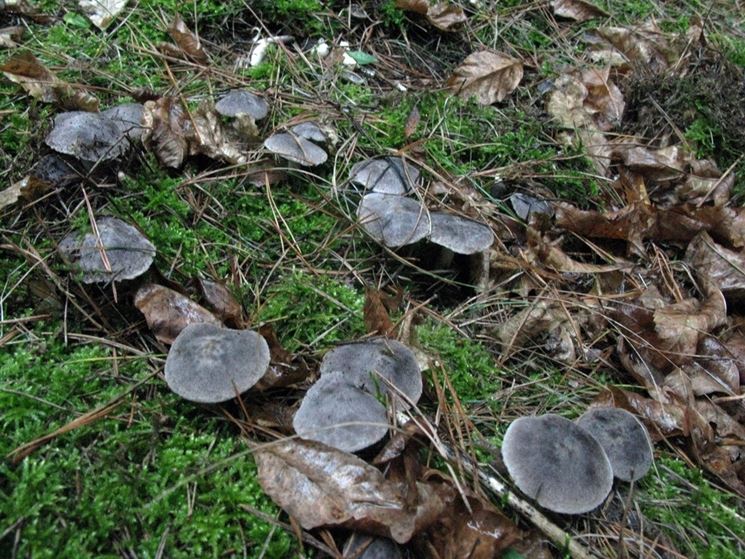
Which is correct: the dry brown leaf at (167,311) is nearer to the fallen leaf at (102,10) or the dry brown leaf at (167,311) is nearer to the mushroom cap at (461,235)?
the mushroom cap at (461,235)

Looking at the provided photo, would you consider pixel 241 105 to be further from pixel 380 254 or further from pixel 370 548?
pixel 370 548

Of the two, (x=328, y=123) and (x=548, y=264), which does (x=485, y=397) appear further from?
(x=328, y=123)

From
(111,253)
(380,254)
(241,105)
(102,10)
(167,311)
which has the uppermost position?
(102,10)

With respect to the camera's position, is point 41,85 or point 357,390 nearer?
point 357,390

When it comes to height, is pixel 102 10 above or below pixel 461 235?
above

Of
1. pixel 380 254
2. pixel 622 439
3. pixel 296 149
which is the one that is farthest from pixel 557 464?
pixel 296 149

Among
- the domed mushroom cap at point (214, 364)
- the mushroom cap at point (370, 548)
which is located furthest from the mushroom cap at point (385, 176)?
the mushroom cap at point (370, 548)
